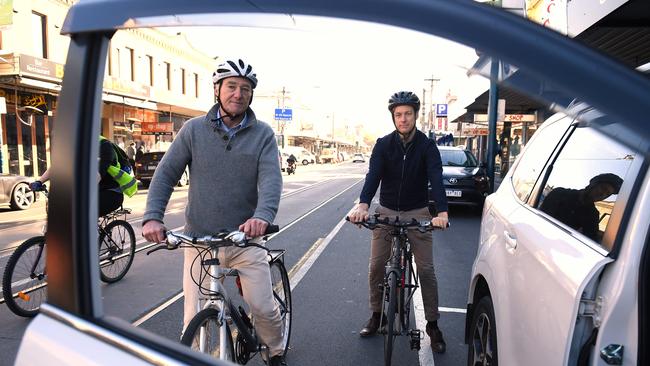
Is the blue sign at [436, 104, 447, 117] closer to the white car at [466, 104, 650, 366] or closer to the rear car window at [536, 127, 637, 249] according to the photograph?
the white car at [466, 104, 650, 366]

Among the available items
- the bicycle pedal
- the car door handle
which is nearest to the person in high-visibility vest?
the bicycle pedal

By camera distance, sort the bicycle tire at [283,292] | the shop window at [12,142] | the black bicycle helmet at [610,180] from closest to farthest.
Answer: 1. the black bicycle helmet at [610,180]
2. the bicycle tire at [283,292]
3. the shop window at [12,142]

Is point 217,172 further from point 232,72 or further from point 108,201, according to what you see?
point 108,201

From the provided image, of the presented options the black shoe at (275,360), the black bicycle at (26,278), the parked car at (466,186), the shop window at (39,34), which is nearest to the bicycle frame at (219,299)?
the black shoe at (275,360)

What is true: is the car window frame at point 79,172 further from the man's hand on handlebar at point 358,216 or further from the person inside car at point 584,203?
the man's hand on handlebar at point 358,216

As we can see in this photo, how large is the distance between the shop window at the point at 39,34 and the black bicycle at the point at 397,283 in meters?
20.7

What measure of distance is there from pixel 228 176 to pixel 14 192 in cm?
1193

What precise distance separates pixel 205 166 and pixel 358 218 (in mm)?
1242

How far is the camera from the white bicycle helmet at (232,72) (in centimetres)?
262

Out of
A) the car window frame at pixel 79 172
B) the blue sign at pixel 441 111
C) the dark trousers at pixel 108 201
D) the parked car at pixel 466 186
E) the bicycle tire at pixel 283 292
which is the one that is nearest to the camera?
the car window frame at pixel 79 172

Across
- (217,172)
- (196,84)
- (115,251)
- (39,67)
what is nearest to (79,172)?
(217,172)

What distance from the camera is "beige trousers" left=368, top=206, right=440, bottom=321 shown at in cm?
382

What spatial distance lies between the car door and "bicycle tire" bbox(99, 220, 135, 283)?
14.8 ft

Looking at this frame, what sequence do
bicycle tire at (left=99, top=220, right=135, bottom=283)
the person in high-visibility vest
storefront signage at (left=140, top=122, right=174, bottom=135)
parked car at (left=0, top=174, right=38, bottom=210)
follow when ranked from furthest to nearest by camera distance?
storefront signage at (left=140, top=122, right=174, bottom=135), parked car at (left=0, top=174, right=38, bottom=210), bicycle tire at (left=99, top=220, right=135, bottom=283), the person in high-visibility vest
